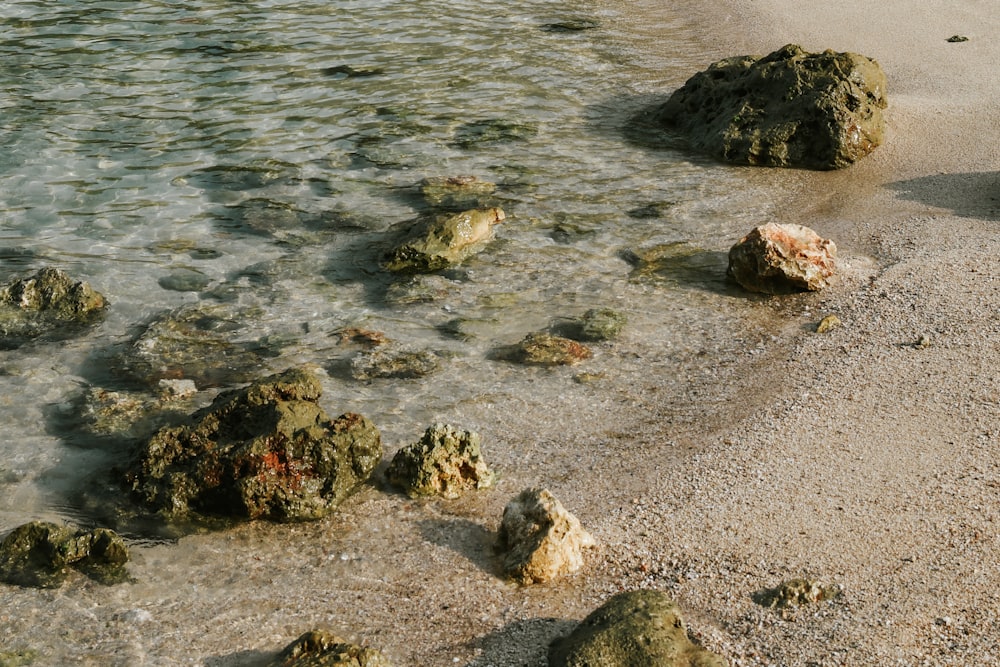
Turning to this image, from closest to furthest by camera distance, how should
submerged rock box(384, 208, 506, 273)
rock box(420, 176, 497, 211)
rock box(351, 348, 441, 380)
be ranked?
rock box(351, 348, 441, 380) < submerged rock box(384, 208, 506, 273) < rock box(420, 176, 497, 211)

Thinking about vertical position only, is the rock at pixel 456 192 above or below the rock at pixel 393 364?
above

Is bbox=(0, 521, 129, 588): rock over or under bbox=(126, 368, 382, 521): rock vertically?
under

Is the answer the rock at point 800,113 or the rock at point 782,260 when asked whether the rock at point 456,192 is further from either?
the rock at point 782,260

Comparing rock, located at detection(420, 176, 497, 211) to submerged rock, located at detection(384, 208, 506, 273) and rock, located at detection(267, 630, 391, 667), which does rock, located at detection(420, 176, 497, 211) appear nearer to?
submerged rock, located at detection(384, 208, 506, 273)

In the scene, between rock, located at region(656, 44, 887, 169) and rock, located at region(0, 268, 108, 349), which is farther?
rock, located at region(656, 44, 887, 169)

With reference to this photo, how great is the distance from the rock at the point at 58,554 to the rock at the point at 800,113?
6435 millimetres

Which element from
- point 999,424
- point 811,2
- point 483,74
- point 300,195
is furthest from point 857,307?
point 811,2

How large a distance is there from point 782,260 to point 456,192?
118 inches

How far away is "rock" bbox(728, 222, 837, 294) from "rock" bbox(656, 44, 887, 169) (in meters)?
2.07

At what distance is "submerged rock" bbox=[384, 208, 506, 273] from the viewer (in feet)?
24.0

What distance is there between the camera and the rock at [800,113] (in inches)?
343

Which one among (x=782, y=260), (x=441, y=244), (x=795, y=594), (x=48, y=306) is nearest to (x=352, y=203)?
(x=441, y=244)

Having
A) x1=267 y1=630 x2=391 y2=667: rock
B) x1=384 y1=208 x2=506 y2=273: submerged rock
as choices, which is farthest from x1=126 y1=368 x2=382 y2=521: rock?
x1=384 y1=208 x2=506 y2=273: submerged rock

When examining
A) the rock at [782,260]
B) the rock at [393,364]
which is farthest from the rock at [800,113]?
the rock at [393,364]
